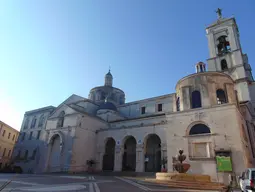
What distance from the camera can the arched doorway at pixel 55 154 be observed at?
25.0m

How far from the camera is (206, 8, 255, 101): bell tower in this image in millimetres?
23783

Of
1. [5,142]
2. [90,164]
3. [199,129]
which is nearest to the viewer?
[199,129]

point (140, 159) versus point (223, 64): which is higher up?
point (223, 64)

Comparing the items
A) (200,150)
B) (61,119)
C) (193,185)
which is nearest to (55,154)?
(61,119)

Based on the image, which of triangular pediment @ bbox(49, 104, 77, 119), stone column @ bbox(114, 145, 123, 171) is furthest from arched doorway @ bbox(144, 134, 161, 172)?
triangular pediment @ bbox(49, 104, 77, 119)

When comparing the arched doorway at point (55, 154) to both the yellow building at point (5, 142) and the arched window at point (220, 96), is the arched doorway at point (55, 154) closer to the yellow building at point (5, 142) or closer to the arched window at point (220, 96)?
the yellow building at point (5, 142)

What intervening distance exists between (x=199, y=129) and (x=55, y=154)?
20.5 metres

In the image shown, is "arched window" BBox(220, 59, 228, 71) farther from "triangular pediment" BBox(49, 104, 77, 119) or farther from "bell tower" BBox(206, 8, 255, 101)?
"triangular pediment" BBox(49, 104, 77, 119)

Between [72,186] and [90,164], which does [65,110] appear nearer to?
[90,164]

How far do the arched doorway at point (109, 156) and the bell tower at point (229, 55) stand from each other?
62.7 feet


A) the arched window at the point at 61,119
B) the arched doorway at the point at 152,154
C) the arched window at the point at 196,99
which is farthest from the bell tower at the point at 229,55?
the arched window at the point at 61,119

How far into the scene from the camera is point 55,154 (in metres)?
26.4

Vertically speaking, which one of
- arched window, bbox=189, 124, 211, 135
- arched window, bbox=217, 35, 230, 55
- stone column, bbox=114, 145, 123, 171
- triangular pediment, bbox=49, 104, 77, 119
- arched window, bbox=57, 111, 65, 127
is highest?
arched window, bbox=217, 35, 230, 55

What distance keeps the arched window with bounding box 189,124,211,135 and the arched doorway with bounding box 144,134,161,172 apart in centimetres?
729
